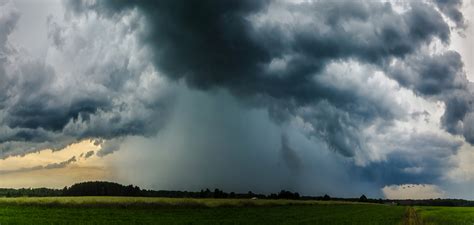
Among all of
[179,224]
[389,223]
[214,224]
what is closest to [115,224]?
[179,224]

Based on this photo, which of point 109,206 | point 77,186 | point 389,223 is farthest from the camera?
point 77,186

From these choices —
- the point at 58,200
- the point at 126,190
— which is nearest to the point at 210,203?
the point at 58,200

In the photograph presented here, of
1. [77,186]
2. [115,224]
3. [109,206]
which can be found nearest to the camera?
[115,224]

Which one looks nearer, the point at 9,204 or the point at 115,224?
the point at 115,224

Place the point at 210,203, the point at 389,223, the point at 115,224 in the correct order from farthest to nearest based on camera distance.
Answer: the point at 210,203 → the point at 389,223 → the point at 115,224

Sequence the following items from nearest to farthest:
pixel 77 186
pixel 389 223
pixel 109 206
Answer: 1. pixel 389 223
2. pixel 109 206
3. pixel 77 186

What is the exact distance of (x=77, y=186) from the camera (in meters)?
194

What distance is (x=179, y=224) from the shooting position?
5512 cm

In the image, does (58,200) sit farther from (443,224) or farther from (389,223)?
(443,224)

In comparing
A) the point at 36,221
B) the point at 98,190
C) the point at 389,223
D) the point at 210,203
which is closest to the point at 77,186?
the point at 98,190

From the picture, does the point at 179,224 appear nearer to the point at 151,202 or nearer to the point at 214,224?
the point at 214,224

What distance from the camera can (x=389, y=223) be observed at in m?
61.9

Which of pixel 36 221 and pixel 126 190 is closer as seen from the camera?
pixel 36 221

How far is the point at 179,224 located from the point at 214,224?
13.7 ft
